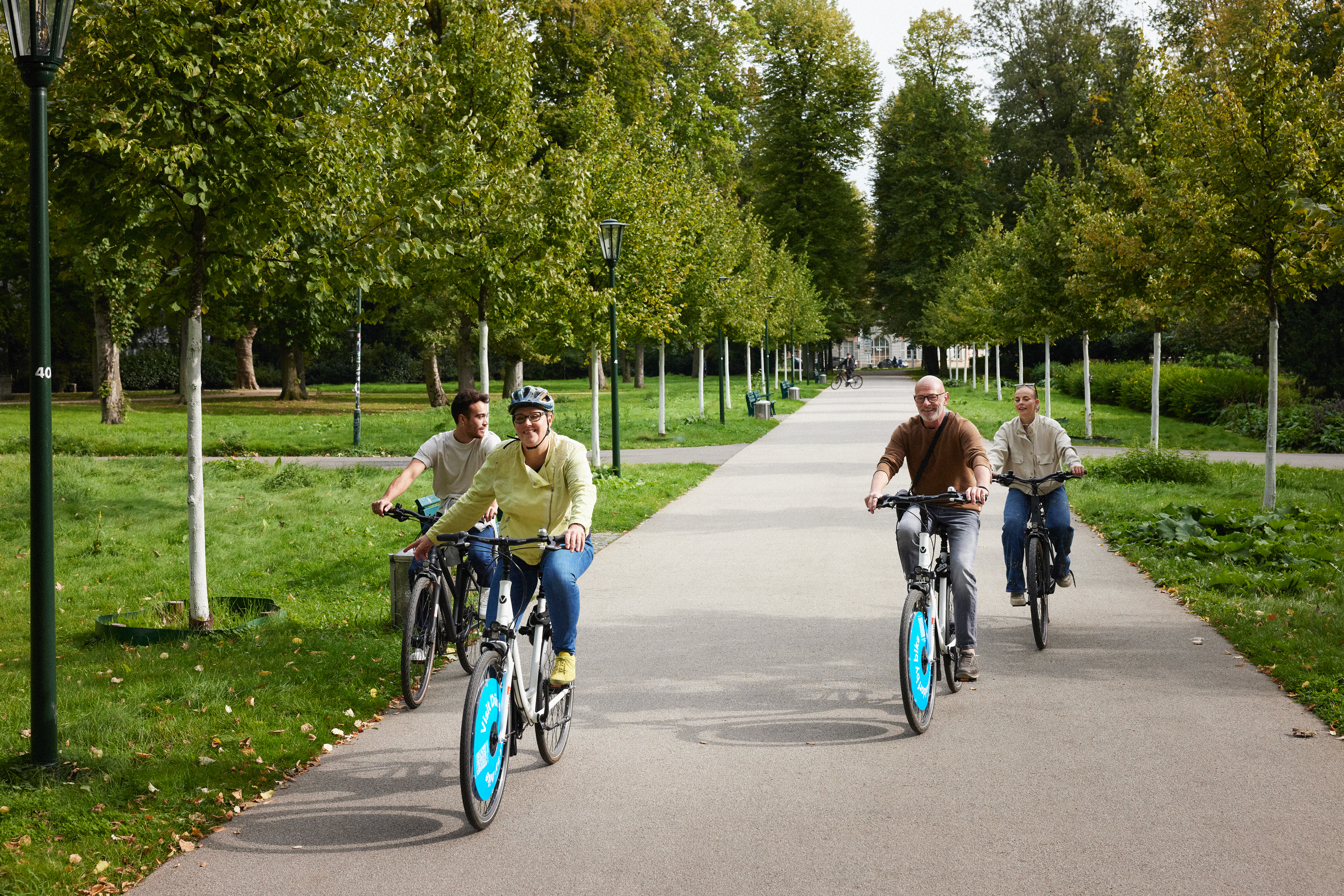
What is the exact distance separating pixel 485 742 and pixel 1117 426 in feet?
84.2

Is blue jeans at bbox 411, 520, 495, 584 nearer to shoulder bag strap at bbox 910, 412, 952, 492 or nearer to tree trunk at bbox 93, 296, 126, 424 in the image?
shoulder bag strap at bbox 910, 412, 952, 492

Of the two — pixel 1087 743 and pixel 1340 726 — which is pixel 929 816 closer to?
pixel 1087 743

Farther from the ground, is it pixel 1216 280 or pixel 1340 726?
pixel 1216 280

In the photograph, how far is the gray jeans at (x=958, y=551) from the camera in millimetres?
6293

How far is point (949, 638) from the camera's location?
21.2 feet

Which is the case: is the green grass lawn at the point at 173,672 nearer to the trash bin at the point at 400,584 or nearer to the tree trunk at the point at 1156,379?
the trash bin at the point at 400,584

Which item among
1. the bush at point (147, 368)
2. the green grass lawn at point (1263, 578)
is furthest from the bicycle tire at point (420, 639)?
the bush at point (147, 368)

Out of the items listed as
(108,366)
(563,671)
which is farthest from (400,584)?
(108,366)

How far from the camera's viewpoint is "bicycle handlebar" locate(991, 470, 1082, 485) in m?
7.78

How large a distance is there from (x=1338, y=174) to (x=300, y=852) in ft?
44.3

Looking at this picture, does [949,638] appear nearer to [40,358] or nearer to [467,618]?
[467,618]

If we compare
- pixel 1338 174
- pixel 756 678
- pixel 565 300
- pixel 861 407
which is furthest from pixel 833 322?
pixel 756 678

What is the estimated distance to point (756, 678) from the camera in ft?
22.5


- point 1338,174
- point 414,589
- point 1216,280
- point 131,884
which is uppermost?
point 1338,174
